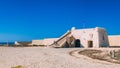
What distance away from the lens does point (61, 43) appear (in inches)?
1719

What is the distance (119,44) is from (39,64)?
96.2ft

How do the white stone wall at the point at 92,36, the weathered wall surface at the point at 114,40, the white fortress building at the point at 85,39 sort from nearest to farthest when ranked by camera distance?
the white stone wall at the point at 92,36, the white fortress building at the point at 85,39, the weathered wall surface at the point at 114,40

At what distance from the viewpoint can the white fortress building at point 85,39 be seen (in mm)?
42566

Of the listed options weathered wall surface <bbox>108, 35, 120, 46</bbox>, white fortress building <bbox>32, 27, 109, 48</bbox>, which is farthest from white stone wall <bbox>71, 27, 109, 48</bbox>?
weathered wall surface <bbox>108, 35, 120, 46</bbox>

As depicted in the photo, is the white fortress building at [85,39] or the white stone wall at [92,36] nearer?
the white stone wall at [92,36]

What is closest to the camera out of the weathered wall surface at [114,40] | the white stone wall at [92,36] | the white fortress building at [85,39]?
the white stone wall at [92,36]

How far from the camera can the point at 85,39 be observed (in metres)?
43.8

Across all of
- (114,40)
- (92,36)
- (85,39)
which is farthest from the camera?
(114,40)

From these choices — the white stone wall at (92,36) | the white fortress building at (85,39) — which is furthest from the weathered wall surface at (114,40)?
the white stone wall at (92,36)

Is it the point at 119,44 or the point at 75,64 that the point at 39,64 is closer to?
the point at 75,64

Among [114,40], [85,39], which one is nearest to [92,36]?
[85,39]

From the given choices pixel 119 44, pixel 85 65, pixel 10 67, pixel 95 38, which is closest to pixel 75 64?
pixel 85 65

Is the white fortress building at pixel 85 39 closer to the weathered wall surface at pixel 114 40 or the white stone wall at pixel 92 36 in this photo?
the white stone wall at pixel 92 36

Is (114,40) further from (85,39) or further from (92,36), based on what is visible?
(85,39)
